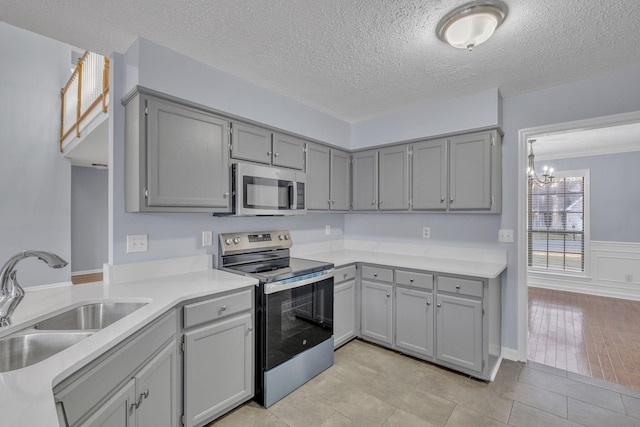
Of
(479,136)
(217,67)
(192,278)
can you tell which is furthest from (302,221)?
(479,136)

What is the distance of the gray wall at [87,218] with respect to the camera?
6320 millimetres

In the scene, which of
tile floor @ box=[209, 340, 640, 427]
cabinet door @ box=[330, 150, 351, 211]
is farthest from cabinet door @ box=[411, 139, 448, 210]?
tile floor @ box=[209, 340, 640, 427]

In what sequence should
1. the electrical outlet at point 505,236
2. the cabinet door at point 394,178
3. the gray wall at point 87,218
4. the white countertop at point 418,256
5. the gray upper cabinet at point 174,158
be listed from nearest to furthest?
the gray upper cabinet at point 174,158
the white countertop at point 418,256
the electrical outlet at point 505,236
the cabinet door at point 394,178
the gray wall at point 87,218

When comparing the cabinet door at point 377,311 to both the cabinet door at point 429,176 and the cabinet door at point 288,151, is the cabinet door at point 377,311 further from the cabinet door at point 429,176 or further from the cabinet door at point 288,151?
the cabinet door at point 288,151

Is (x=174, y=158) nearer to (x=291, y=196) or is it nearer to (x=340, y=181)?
(x=291, y=196)

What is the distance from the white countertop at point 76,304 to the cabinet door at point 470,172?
6.76 ft

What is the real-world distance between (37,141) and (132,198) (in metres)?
4.60

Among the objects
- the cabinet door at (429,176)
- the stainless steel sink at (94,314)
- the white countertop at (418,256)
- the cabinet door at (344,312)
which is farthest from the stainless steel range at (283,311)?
the cabinet door at (429,176)

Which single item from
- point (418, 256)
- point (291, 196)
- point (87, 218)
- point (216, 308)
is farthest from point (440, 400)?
point (87, 218)

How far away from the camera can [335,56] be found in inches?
86.9

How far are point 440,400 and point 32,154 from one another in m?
6.57

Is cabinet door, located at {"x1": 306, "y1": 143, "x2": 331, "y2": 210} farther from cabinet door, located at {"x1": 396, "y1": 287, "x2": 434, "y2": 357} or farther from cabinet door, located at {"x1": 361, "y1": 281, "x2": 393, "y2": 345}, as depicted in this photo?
cabinet door, located at {"x1": 396, "y1": 287, "x2": 434, "y2": 357}

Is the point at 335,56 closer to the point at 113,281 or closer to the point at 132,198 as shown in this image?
the point at 132,198

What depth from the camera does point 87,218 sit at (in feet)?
21.2
